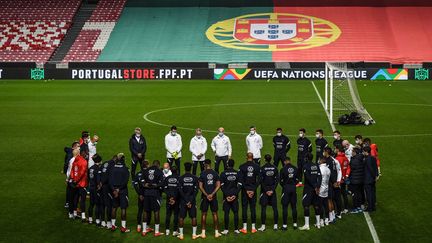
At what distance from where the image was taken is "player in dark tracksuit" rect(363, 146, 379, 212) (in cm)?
1736

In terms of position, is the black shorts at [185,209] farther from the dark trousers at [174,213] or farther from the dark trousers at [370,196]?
the dark trousers at [370,196]

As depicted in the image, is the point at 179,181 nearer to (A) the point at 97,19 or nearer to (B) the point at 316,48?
(B) the point at 316,48

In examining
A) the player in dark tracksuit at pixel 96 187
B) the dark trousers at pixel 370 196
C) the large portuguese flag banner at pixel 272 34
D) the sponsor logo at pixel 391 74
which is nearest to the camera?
the player in dark tracksuit at pixel 96 187

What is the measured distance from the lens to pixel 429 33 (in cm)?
6375

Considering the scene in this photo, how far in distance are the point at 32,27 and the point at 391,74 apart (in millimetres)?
37104

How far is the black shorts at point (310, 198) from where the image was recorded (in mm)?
16422

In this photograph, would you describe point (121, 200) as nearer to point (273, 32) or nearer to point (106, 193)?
point (106, 193)

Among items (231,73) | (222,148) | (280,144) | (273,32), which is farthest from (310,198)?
(273,32)

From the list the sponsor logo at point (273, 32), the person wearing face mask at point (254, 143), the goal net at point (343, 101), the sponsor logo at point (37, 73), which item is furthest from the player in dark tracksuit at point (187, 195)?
the sponsor logo at point (273, 32)

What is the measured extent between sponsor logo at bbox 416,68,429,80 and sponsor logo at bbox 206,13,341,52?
12.1m

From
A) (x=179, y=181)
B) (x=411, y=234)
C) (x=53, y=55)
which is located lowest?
(x=53, y=55)

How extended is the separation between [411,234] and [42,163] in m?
14.1

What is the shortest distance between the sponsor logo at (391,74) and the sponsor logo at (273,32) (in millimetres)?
10569

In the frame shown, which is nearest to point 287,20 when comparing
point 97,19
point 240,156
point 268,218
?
point 97,19
